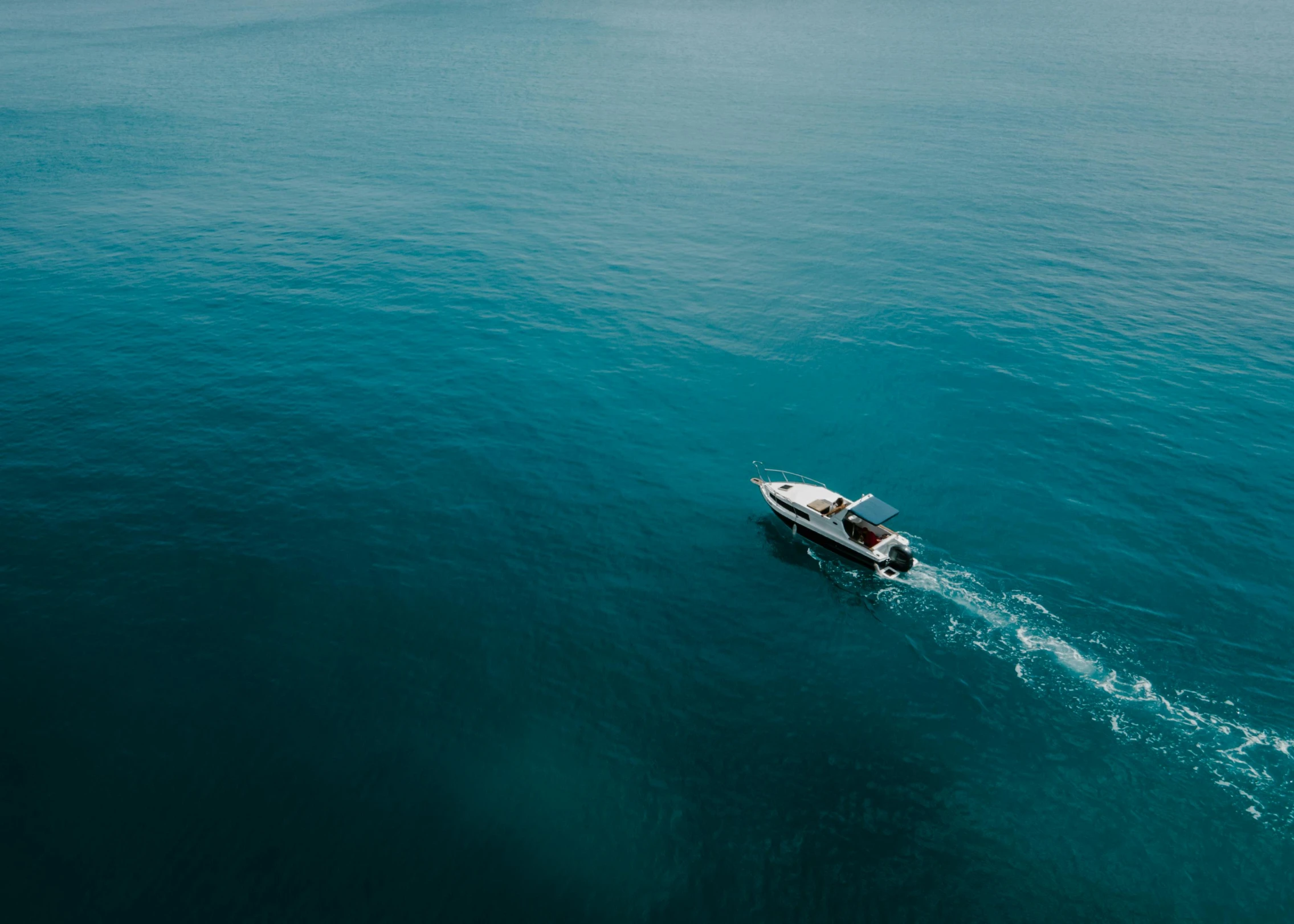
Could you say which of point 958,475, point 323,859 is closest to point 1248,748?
point 958,475

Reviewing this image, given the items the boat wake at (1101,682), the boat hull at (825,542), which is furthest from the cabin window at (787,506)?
the boat wake at (1101,682)

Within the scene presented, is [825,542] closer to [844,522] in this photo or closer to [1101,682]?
[844,522]

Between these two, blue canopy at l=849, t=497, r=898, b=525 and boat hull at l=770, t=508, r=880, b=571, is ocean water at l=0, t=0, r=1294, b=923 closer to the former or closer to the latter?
boat hull at l=770, t=508, r=880, b=571

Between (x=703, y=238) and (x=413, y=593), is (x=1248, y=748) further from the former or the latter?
(x=703, y=238)

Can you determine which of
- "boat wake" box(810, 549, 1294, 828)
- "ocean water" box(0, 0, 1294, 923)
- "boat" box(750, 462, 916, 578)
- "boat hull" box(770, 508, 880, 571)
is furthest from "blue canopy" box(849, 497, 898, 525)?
"ocean water" box(0, 0, 1294, 923)

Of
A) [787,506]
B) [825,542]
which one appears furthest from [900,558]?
[787,506]

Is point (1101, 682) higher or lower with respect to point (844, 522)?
lower

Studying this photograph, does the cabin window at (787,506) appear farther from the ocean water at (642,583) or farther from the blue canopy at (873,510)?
the blue canopy at (873,510)
